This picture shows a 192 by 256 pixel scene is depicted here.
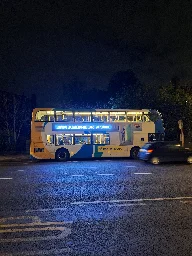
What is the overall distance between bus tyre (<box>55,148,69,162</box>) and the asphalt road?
12.1 meters

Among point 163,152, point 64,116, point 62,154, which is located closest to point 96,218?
point 163,152

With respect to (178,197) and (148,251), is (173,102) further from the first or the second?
(148,251)

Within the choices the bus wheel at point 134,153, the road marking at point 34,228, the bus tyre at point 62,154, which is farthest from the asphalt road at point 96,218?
the bus wheel at point 134,153

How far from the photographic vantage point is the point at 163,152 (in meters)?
23.6

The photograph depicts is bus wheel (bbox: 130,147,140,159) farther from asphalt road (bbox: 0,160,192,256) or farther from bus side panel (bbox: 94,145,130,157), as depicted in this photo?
asphalt road (bbox: 0,160,192,256)

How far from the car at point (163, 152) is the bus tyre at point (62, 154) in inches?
243

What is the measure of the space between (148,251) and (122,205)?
407 cm

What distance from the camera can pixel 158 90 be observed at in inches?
1510

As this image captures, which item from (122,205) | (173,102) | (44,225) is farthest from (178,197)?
(173,102)

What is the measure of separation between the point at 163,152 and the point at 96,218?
15659 mm

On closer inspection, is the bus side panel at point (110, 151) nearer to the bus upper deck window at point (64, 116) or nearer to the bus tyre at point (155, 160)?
the bus upper deck window at point (64, 116)

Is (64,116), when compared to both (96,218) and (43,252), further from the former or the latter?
(43,252)

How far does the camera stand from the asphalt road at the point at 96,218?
6234mm

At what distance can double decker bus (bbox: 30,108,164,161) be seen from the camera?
26797 mm
